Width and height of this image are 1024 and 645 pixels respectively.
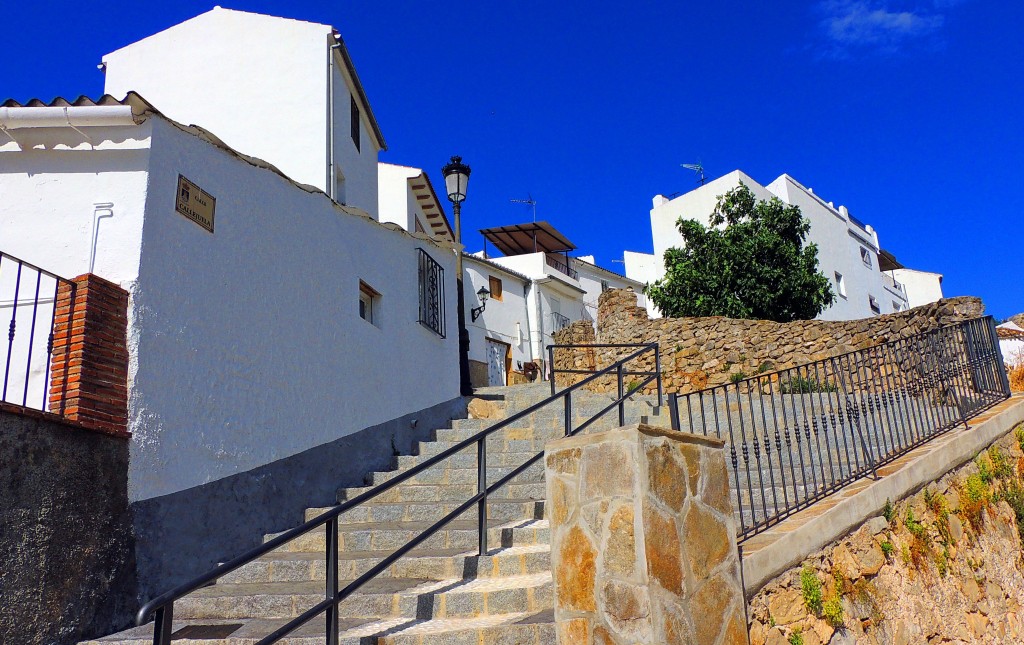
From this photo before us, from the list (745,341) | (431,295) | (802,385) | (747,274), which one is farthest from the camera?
(747,274)

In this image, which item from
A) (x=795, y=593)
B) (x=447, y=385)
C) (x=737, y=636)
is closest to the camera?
(x=737, y=636)

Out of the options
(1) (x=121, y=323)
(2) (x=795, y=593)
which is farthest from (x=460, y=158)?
(2) (x=795, y=593)

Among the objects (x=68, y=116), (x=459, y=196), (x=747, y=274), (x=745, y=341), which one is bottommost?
(x=745, y=341)

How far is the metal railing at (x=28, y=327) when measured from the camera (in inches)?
210

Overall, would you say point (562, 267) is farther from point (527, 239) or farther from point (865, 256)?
point (865, 256)

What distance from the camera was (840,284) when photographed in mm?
29500

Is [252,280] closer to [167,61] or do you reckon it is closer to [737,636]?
[737,636]

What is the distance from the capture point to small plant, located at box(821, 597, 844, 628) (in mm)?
4562

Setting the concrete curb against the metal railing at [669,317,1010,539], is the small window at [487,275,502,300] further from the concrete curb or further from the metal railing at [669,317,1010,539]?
the concrete curb

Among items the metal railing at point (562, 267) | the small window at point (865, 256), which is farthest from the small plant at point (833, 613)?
the small window at point (865, 256)

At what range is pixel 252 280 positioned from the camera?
272 inches

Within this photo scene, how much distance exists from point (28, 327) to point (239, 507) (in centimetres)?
204

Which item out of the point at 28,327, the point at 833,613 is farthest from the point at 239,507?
the point at 833,613

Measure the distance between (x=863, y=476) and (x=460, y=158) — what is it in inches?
295
